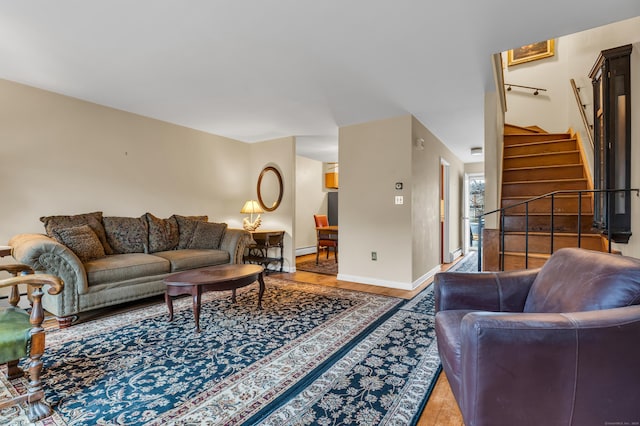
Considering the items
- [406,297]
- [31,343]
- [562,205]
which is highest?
[562,205]

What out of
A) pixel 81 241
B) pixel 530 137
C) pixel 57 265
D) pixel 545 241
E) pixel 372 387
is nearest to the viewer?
pixel 372 387

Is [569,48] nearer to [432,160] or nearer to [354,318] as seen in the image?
[432,160]

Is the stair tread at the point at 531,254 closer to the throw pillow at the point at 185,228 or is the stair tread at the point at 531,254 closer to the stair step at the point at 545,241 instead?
the stair step at the point at 545,241

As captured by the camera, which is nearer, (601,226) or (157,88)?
(601,226)

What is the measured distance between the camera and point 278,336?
2441mm

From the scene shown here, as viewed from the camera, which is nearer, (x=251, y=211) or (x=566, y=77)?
(x=566, y=77)

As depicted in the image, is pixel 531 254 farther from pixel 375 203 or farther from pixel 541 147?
pixel 541 147

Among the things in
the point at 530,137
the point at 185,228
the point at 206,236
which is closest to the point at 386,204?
the point at 206,236

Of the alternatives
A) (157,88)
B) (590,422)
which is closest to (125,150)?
(157,88)

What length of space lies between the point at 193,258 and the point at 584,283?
364 cm

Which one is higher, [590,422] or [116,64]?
[116,64]

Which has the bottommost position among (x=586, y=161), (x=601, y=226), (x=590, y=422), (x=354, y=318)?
(x=354, y=318)

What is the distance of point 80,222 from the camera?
3355 mm

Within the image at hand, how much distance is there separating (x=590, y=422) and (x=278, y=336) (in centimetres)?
191
